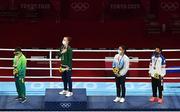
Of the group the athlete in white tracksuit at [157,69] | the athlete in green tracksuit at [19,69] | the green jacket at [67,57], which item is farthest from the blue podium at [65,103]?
the athlete in white tracksuit at [157,69]

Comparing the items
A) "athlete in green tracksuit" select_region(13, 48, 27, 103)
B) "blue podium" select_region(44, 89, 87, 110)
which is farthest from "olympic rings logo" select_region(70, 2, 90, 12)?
"blue podium" select_region(44, 89, 87, 110)

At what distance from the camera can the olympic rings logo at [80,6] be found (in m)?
20.7

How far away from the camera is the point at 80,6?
20.7m

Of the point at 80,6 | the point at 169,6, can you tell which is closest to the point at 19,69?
the point at 80,6

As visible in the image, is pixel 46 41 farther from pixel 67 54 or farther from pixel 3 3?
pixel 67 54

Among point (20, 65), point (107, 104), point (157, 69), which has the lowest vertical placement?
point (107, 104)

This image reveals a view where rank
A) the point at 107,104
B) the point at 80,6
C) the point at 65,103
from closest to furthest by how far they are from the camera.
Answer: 1. the point at 65,103
2. the point at 107,104
3. the point at 80,6

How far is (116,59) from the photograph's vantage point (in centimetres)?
1388

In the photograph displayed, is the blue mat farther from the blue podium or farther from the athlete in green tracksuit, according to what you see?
the athlete in green tracksuit

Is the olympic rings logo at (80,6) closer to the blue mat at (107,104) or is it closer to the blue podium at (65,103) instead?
the blue mat at (107,104)

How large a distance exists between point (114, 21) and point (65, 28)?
1558 millimetres

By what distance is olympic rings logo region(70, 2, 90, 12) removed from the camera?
20672 mm

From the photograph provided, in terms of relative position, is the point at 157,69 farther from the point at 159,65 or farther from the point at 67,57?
the point at 67,57

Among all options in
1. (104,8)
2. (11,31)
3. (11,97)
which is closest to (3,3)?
(11,31)
